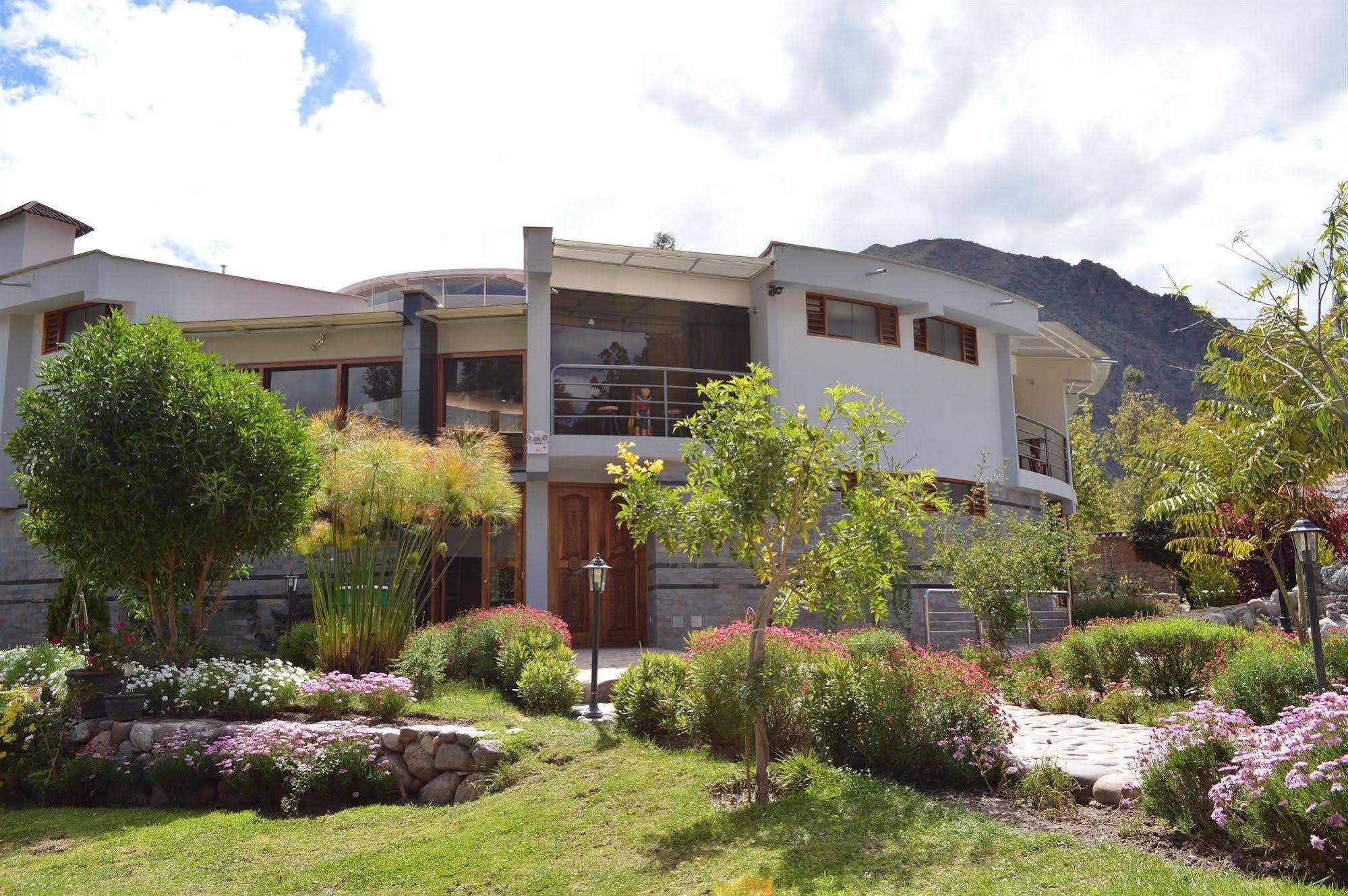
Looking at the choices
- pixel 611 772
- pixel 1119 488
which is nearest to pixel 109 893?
pixel 611 772

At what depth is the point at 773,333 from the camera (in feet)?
54.7

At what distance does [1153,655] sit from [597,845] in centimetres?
709

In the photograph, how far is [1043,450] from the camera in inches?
884

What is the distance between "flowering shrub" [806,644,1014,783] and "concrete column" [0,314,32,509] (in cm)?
1732

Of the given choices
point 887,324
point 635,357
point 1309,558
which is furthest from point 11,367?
point 1309,558

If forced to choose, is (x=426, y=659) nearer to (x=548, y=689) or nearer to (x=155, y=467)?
(x=548, y=689)

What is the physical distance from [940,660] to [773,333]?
31.1 ft

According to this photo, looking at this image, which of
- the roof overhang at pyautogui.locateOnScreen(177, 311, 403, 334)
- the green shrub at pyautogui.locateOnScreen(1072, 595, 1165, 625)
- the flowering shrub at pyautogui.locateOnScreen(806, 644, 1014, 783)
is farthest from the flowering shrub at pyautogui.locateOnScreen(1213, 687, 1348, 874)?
the green shrub at pyautogui.locateOnScreen(1072, 595, 1165, 625)

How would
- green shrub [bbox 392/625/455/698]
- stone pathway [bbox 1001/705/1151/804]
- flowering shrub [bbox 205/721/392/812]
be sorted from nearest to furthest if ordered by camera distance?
stone pathway [bbox 1001/705/1151/804] → flowering shrub [bbox 205/721/392/812] → green shrub [bbox 392/625/455/698]

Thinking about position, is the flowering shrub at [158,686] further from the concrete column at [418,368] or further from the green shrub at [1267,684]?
the green shrub at [1267,684]

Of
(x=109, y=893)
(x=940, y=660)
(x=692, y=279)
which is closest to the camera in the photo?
(x=109, y=893)

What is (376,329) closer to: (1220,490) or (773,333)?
(773,333)

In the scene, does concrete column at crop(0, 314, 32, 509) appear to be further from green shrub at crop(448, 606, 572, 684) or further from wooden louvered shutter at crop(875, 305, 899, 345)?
wooden louvered shutter at crop(875, 305, 899, 345)

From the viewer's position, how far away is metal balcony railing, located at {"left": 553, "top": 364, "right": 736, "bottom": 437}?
16.2 meters
